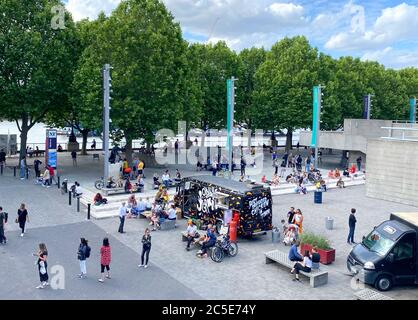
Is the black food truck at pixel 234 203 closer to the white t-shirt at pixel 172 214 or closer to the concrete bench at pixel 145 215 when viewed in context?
the white t-shirt at pixel 172 214

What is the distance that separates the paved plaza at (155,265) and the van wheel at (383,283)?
0.87 feet

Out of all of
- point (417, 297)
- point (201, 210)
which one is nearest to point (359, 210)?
point (201, 210)

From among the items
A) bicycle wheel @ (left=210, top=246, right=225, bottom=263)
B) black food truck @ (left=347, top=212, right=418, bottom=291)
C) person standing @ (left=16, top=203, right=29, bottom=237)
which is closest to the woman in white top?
black food truck @ (left=347, top=212, right=418, bottom=291)

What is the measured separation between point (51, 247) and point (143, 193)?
11416mm

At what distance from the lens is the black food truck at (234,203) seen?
1992cm

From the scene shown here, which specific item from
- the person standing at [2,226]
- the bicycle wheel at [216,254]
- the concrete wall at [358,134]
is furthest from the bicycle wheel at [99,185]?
the concrete wall at [358,134]

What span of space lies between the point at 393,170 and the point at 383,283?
4.12 meters

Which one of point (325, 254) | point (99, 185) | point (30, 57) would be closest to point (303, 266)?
point (325, 254)

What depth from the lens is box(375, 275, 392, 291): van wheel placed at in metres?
15.2

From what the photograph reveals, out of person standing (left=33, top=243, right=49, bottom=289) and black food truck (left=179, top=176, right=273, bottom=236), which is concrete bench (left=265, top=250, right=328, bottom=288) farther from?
person standing (left=33, top=243, right=49, bottom=289)

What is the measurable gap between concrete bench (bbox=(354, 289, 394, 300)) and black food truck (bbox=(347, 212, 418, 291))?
3.15 feet

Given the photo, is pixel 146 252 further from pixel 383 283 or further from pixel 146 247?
pixel 383 283

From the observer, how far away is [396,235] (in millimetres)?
15695

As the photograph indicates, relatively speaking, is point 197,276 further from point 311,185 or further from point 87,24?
point 87,24
